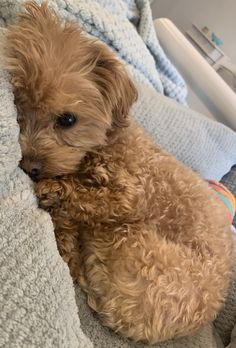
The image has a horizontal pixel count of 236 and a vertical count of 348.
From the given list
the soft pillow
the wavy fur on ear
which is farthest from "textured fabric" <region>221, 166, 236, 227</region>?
the wavy fur on ear

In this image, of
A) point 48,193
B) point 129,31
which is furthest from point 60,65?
point 129,31

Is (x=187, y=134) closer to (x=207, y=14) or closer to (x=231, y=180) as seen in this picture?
(x=231, y=180)

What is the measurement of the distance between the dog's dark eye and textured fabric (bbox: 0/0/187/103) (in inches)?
15.9

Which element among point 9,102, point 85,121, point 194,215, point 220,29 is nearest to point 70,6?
point 85,121

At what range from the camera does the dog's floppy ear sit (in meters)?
1.25

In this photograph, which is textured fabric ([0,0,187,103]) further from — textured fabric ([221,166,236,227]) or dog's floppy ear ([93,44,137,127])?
textured fabric ([221,166,236,227])

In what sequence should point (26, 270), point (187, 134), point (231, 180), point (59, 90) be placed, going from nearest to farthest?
point (26, 270) → point (59, 90) → point (187, 134) → point (231, 180)

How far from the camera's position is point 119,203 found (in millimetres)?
1273

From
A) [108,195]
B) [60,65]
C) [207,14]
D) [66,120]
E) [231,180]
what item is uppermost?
[60,65]

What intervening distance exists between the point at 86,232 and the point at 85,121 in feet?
1.06

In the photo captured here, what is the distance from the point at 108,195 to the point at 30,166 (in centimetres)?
25

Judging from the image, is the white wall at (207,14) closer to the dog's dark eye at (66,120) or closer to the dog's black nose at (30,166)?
the dog's dark eye at (66,120)

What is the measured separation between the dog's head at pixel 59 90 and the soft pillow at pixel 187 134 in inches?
20.2

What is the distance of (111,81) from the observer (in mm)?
1258
